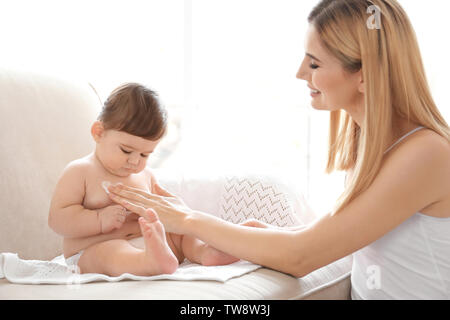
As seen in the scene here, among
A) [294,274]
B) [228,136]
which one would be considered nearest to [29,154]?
[294,274]

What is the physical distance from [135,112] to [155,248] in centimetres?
38

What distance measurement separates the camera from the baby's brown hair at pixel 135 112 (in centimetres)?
134

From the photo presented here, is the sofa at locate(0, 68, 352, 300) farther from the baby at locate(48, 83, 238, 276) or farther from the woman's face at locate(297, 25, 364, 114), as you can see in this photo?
the woman's face at locate(297, 25, 364, 114)

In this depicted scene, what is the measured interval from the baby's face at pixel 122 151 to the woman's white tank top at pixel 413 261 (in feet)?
2.18

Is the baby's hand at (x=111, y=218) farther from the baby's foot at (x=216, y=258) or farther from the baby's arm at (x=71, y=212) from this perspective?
the baby's foot at (x=216, y=258)

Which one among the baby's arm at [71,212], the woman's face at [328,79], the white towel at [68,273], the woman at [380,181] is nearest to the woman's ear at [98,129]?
the baby's arm at [71,212]

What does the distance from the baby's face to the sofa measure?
292 mm

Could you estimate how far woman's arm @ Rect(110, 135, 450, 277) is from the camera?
1145 millimetres

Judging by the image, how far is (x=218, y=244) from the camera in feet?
4.25

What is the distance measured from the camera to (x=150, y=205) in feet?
4.52

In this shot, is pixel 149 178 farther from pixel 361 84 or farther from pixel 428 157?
pixel 428 157
